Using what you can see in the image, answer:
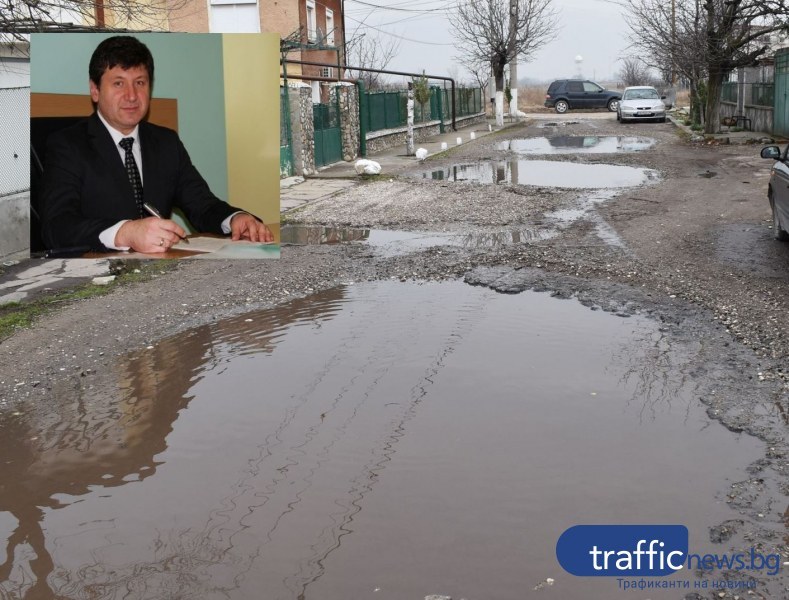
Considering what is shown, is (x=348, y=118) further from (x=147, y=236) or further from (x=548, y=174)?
(x=147, y=236)

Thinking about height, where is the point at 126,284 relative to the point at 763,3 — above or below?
below

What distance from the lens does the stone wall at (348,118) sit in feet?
76.5

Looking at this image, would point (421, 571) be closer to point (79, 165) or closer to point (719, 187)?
point (79, 165)

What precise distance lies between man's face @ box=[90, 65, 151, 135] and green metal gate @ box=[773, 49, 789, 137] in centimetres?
2546

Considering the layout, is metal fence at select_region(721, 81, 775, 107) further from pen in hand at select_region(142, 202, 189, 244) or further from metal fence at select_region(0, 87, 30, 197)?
pen in hand at select_region(142, 202, 189, 244)

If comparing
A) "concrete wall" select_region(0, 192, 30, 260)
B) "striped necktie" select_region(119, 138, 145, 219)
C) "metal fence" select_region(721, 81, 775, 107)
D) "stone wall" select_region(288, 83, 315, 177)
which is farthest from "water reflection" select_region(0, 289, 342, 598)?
"metal fence" select_region(721, 81, 775, 107)

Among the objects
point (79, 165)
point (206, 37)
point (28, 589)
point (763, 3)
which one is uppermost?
point (763, 3)

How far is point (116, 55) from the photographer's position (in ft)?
12.5

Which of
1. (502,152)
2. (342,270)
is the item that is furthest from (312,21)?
(342,270)

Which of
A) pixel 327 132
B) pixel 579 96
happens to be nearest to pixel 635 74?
pixel 579 96

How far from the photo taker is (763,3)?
23.9 m

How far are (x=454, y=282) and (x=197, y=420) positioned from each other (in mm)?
4013

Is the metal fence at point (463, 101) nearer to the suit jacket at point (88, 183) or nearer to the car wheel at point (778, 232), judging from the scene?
the car wheel at point (778, 232)

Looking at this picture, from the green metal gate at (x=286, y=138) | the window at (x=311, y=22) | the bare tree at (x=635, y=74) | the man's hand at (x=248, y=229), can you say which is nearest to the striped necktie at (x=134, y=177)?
the man's hand at (x=248, y=229)
